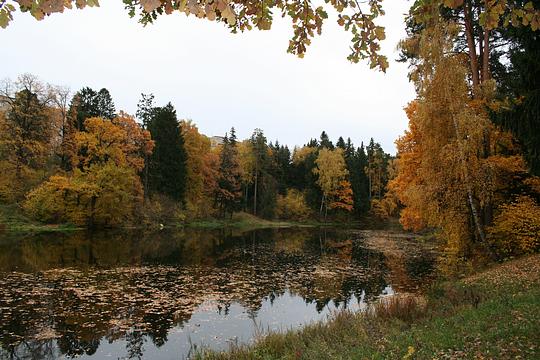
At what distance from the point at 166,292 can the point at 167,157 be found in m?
41.3

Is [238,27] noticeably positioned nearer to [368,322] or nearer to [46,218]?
[368,322]

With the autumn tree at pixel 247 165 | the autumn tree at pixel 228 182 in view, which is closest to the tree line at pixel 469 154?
the autumn tree at pixel 228 182

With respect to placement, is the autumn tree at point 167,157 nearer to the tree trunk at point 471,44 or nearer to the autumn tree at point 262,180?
the autumn tree at point 262,180

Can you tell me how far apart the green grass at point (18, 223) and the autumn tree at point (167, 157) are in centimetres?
1658

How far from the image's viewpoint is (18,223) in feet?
111

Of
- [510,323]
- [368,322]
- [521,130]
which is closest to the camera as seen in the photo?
[510,323]

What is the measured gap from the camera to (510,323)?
7.28m

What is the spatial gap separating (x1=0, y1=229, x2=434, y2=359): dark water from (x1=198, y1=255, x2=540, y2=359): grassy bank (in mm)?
1469

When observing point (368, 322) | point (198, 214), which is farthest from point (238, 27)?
point (198, 214)

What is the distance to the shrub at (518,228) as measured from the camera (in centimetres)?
1488

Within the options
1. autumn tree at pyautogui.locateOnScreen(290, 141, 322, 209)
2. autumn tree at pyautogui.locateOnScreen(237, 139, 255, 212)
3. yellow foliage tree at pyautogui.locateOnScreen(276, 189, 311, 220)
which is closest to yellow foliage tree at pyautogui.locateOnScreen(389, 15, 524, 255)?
yellow foliage tree at pyautogui.locateOnScreen(276, 189, 311, 220)

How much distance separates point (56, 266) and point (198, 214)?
119 ft

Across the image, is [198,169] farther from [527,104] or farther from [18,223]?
[527,104]

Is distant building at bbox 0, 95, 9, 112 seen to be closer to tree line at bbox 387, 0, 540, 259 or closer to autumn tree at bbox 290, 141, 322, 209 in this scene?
tree line at bbox 387, 0, 540, 259
